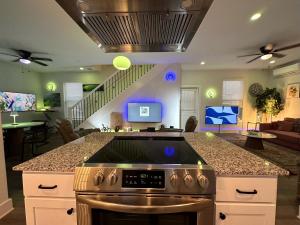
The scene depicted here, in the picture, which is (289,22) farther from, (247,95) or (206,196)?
(247,95)

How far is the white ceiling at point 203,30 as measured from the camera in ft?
8.37

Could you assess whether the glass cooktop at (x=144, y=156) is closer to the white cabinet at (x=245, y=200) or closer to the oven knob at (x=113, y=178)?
the oven knob at (x=113, y=178)

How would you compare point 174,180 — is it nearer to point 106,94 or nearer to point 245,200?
point 245,200

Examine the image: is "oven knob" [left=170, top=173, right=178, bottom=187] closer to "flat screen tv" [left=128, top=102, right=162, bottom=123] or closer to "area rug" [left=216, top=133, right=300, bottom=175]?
"area rug" [left=216, top=133, right=300, bottom=175]

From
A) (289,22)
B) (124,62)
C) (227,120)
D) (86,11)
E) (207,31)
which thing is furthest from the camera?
(227,120)

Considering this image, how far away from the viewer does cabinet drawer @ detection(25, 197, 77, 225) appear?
1.01 meters

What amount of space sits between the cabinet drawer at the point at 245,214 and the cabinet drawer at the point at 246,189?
3cm

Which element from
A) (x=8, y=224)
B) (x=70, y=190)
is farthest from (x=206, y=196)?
(x=8, y=224)

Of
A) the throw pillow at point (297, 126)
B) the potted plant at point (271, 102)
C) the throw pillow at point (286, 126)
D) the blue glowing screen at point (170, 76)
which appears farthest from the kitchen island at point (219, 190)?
the potted plant at point (271, 102)

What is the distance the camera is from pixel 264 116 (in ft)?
22.9

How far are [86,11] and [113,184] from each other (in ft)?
3.25

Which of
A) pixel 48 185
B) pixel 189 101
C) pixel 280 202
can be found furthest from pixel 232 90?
pixel 48 185

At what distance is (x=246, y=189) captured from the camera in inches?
37.5

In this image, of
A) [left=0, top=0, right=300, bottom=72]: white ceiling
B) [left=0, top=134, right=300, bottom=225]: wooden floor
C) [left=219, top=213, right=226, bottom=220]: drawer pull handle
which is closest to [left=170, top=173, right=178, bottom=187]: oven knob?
[left=219, top=213, right=226, bottom=220]: drawer pull handle
